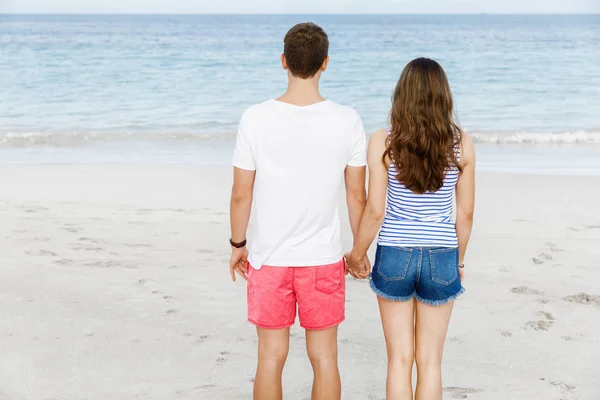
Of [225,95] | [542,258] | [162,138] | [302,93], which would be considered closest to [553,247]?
[542,258]

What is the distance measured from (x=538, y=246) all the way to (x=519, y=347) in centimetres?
219

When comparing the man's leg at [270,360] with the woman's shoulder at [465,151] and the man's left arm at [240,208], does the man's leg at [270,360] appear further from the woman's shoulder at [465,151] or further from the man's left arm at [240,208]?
the woman's shoulder at [465,151]

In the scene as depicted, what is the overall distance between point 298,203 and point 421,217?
0.48 metres

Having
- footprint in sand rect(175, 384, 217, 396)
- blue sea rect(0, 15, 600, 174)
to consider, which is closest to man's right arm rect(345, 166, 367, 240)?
footprint in sand rect(175, 384, 217, 396)

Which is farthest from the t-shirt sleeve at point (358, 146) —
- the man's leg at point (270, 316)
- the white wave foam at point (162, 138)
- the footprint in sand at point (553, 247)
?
the white wave foam at point (162, 138)

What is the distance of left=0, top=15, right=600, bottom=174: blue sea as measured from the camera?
41.4 feet

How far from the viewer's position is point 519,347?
170 inches

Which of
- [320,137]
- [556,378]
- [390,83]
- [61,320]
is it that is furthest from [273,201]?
[390,83]

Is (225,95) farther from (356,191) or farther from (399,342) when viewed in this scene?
(399,342)

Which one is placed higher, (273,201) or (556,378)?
(273,201)

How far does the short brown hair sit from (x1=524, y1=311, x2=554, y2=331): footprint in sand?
262cm

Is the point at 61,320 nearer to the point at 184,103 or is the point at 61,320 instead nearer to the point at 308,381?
the point at 308,381

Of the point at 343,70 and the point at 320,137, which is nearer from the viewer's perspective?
the point at 320,137

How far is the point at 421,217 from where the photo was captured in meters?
2.83
